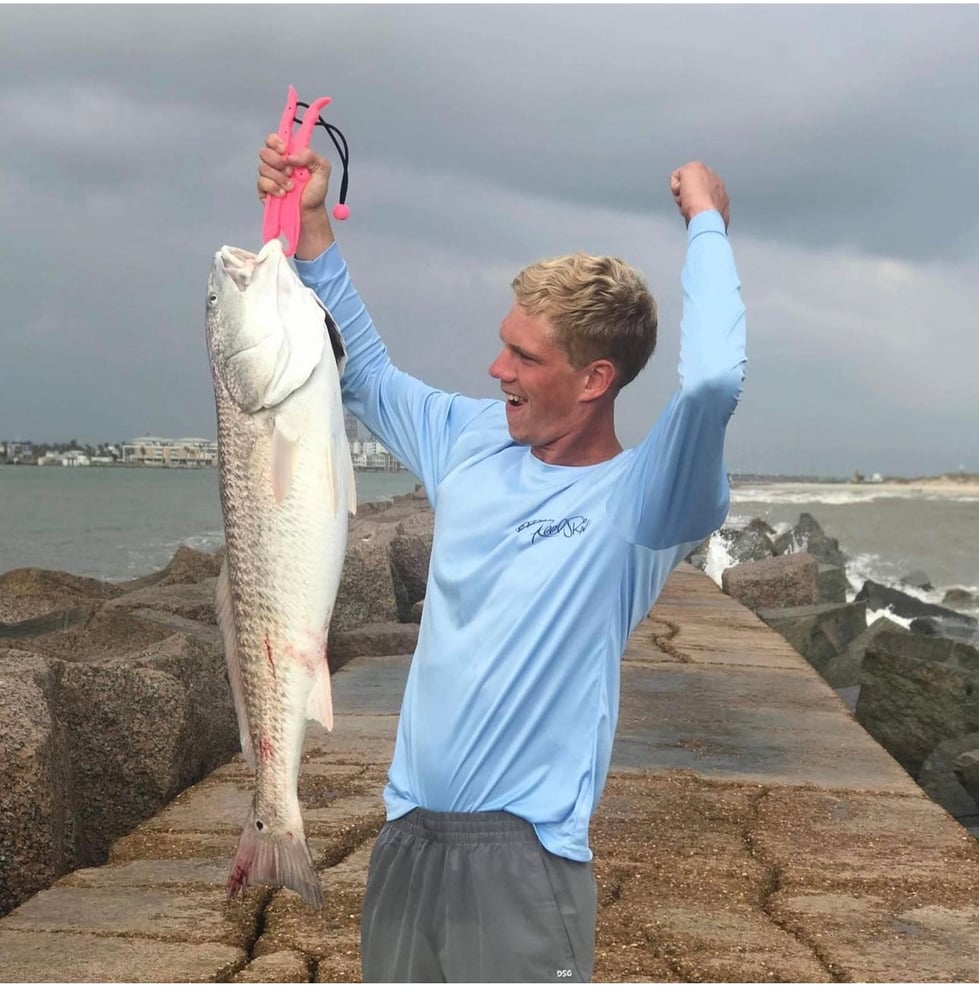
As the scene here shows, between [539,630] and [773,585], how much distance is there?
10.9m

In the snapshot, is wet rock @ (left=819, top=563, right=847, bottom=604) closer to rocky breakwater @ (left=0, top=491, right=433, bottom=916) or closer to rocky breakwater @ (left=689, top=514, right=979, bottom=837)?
rocky breakwater @ (left=689, top=514, right=979, bottom=837)

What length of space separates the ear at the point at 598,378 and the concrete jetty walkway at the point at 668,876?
1947 millimetres

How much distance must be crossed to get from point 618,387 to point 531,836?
31.9 inches

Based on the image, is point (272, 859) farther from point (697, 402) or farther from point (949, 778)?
point (949, 778)

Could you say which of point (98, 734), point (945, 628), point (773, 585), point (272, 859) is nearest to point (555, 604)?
point (272, 859)

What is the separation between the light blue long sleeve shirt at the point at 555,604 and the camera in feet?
7.57

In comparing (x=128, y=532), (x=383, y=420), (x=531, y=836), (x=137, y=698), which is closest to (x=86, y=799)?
(x=137, y=698)

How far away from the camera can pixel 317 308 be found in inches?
→ 89.7

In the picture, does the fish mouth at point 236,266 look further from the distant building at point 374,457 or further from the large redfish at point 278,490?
the distant building at point 374,457

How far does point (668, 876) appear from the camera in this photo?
4.57 meters

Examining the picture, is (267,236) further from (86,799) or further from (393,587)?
(393,587)

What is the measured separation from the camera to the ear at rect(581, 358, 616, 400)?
2447 mm

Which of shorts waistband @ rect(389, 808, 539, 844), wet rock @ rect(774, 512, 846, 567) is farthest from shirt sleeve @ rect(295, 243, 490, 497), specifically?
wet rock @ rect(774, 512, 846, 567)

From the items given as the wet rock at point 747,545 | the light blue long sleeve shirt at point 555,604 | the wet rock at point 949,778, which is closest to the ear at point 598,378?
the light blue long sleeve shirt at point 555,604
